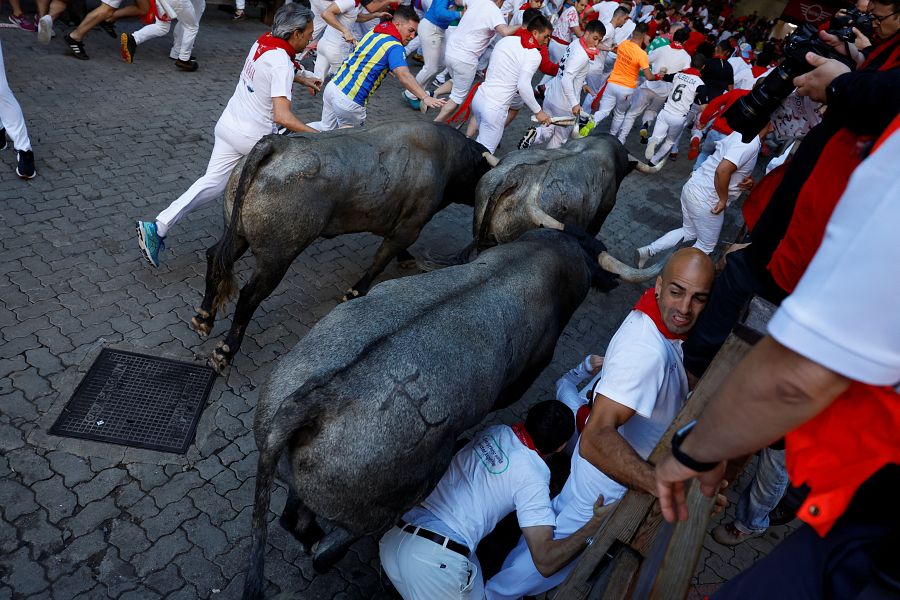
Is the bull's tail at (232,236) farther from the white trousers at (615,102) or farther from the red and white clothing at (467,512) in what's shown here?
the white trousers at (615,102)

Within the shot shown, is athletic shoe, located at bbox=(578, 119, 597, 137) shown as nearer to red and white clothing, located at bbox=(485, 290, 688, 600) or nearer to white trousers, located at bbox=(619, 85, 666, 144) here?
white trousers, located at bbox=(619, 85, 666, 144)

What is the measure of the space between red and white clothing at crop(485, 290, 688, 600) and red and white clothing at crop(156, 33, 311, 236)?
12.4ft

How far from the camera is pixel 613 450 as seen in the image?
2.39 metres

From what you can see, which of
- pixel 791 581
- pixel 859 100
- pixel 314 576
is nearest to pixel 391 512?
pixel 314 576

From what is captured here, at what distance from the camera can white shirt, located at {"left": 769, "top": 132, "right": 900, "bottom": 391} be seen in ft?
3.38

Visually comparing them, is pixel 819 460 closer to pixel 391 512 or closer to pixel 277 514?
pixel 391 512

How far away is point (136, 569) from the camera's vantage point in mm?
3348

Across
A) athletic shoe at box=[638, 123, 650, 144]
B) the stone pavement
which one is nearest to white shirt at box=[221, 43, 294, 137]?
the stone pavement

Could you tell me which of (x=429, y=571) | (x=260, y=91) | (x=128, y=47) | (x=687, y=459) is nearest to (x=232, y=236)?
(x=260, y=91)

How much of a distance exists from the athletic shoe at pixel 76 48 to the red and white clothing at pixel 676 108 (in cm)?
962

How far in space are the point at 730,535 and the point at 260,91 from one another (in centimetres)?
539

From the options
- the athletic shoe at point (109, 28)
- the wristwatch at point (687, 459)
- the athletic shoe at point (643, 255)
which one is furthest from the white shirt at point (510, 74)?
the wristwatch at point (687, 459)

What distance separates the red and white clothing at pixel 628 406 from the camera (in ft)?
9.03

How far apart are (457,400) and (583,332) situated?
358cm
